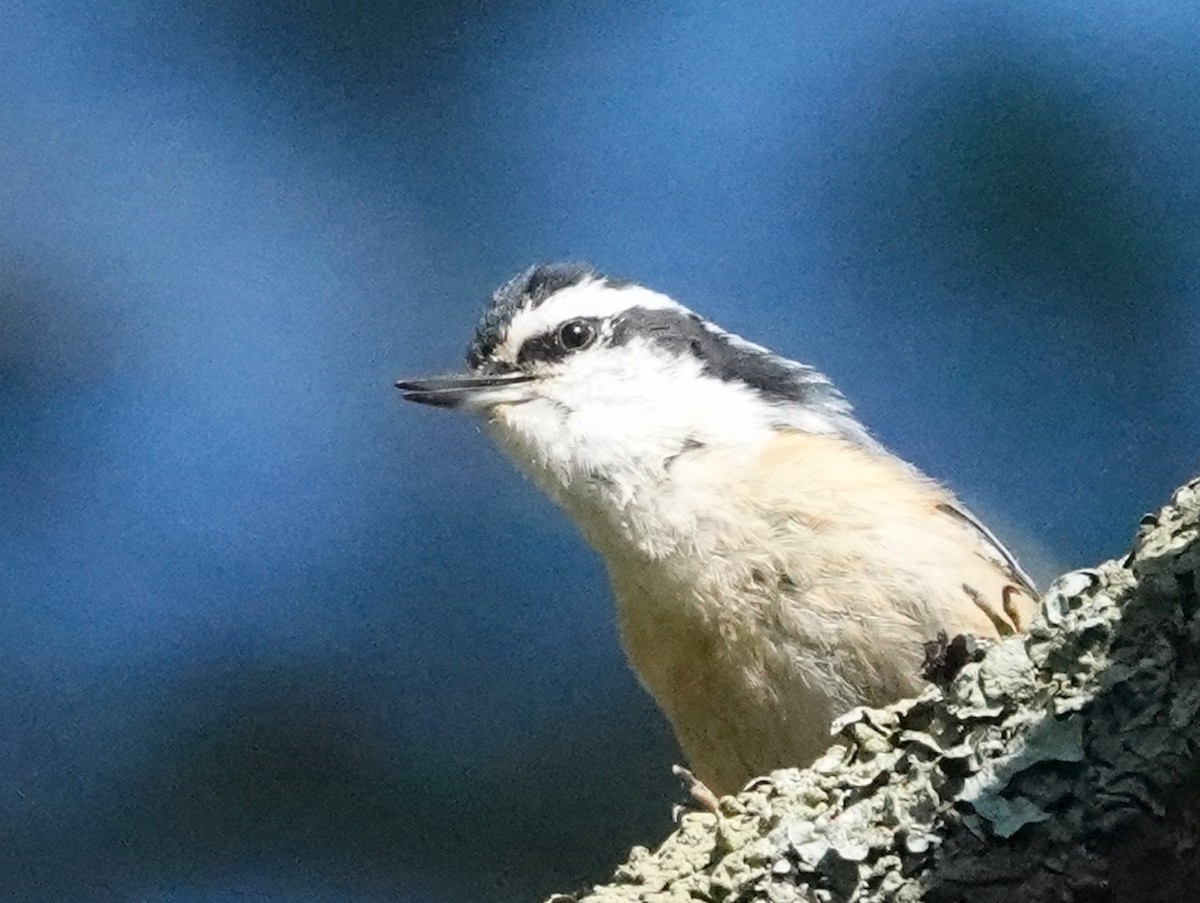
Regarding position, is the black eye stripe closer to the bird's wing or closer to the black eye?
the black eye

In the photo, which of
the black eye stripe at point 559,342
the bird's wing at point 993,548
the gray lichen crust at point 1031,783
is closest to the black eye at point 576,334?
the black eye stripe at point 559,342

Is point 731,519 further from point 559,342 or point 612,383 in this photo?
point 559,342

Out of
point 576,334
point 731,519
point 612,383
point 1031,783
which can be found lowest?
point 1031,783

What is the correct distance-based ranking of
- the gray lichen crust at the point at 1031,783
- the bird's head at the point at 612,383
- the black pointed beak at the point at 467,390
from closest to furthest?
the gray lichen crust at the point at 1031,783 → the bird's head at the point at 612,383 → the black pointed beak at the point at 467,390

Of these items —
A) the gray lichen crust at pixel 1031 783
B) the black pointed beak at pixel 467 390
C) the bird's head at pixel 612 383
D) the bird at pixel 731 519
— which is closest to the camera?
the gray lichen crust at pixel 1031 783

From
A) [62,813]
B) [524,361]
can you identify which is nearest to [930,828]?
[524,361]

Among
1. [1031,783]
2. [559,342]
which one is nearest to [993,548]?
[559,342]

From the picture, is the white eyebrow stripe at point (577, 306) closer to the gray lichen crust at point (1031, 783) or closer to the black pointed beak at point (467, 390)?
the black pointed beak at point (467, 390)

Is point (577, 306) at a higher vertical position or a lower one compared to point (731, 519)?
higher
